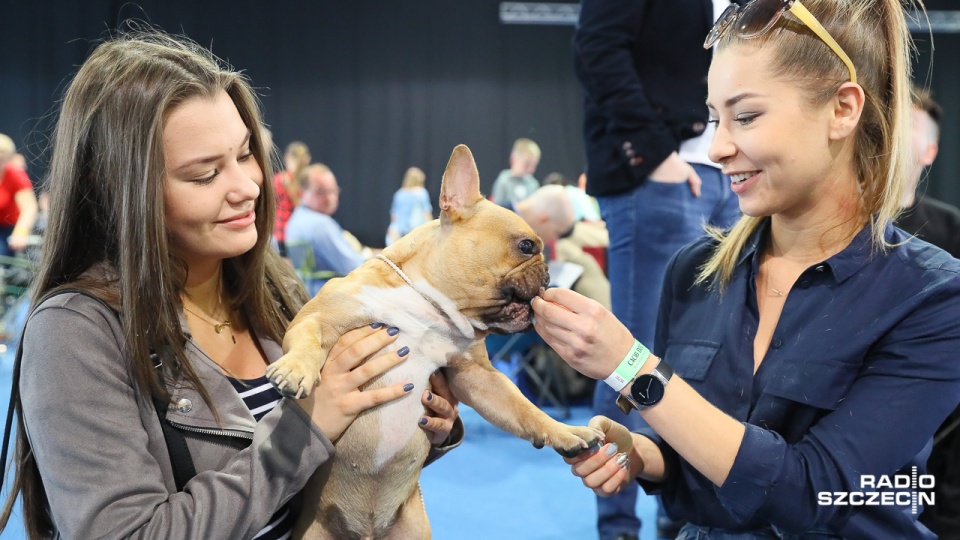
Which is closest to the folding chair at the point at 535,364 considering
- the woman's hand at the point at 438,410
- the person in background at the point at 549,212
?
the person in background at the point at 549,212

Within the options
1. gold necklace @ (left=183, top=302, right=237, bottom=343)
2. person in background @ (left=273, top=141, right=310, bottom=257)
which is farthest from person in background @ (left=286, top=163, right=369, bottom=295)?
gold necklace @ (left=183, top=302, right=237, bottom=343)

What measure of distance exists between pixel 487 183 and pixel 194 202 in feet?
38.8

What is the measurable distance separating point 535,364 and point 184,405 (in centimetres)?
421

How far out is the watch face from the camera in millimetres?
1362

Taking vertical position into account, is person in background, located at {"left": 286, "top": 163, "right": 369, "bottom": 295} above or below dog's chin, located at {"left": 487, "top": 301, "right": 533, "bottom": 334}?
below

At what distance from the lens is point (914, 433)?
141cm

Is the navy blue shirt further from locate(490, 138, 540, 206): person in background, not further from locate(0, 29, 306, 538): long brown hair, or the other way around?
locate(490, 138, 540, 206): person in background

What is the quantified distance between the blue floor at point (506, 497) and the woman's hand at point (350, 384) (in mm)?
1796

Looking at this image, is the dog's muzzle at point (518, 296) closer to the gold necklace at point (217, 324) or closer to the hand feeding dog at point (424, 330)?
the hand feeding dog at point (424, 330)

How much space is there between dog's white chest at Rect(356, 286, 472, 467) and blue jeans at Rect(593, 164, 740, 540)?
1.09 metres

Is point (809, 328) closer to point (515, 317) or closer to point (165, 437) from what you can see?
point (515, 317)

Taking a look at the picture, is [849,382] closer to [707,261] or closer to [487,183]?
[707,261]

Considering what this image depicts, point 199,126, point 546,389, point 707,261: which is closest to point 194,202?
point 199,126

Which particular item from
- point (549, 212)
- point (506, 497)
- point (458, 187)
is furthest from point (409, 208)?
point (458, 187)
